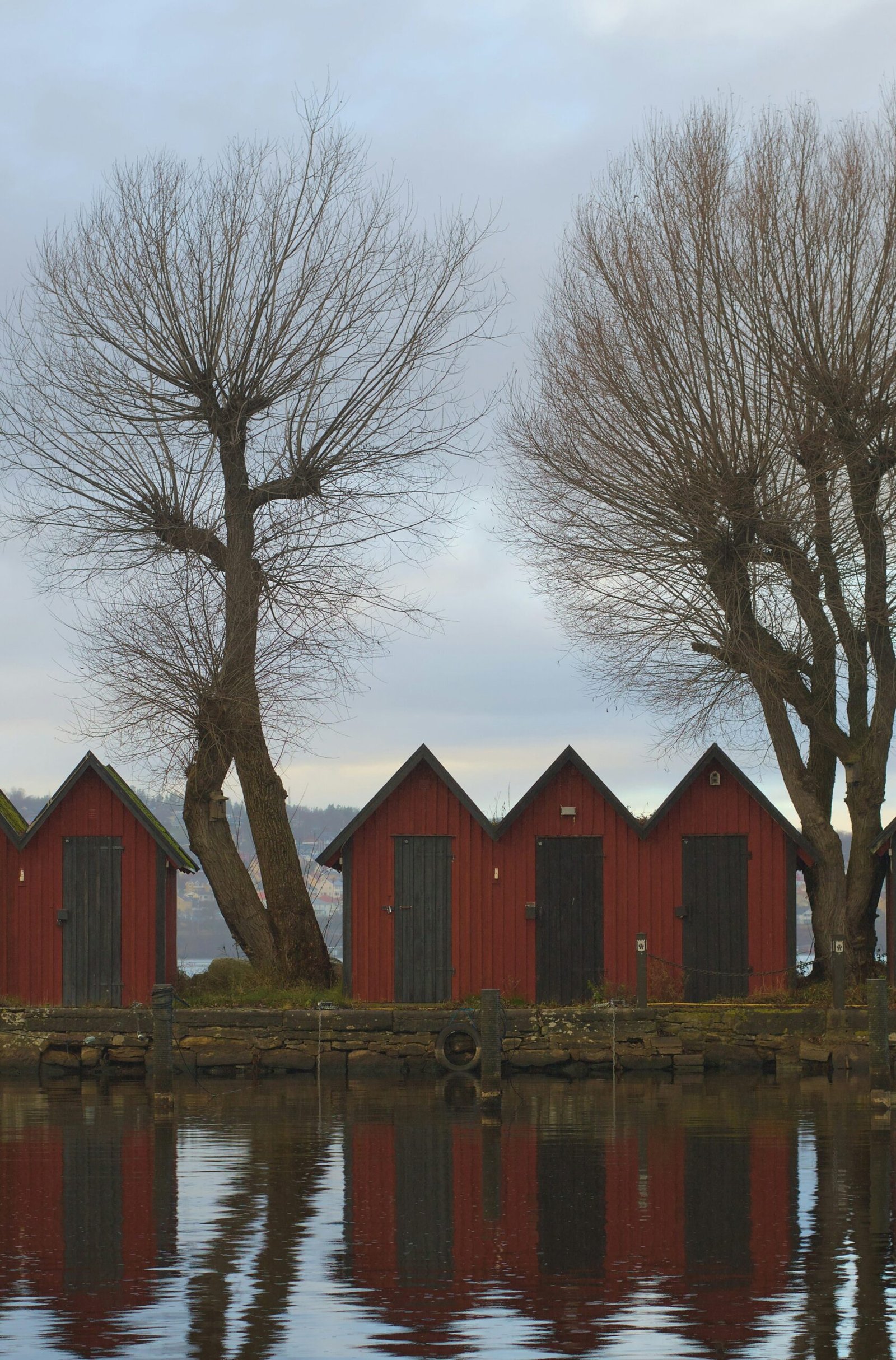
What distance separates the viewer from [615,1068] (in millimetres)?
25016

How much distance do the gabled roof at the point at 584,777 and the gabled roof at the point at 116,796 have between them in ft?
18.5

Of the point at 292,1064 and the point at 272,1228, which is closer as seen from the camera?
the point at 272,1228

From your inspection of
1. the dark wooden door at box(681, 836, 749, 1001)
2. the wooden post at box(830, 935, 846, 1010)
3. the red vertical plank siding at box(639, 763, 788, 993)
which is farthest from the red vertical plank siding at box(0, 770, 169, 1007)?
the wooden post at box(830, 935, 846, 1010)

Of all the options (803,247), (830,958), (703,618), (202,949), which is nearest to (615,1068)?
(830,958)

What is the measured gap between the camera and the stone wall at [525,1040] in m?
25.0

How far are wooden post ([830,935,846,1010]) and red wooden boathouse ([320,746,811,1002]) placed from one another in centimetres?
283

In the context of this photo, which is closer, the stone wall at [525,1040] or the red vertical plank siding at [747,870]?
the stone wall at [525,1040]

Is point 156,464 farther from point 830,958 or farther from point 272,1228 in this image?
point 272,1228

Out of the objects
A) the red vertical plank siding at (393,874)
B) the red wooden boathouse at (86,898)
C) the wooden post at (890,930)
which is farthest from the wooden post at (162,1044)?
the wooden post at (890,930)

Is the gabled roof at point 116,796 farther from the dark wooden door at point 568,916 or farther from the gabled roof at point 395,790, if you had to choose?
the dark wooden door at point 568,916

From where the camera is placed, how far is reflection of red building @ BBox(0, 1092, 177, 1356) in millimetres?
10078

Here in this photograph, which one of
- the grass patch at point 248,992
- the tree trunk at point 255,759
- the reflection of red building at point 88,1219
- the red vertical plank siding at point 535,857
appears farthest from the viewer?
the red vertical plank siding at point 535,857

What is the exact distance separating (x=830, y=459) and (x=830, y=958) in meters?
8.32

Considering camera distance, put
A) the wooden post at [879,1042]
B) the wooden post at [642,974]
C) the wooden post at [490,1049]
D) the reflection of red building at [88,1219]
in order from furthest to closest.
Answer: the wooden post at [642,974], the wooden post at [490,1049], the wooden post at [879,1042], the reflection of red building at [88,1219]
